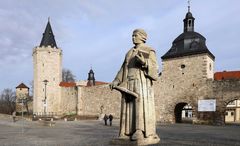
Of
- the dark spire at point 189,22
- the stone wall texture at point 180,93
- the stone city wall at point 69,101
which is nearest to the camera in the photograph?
the stone wall texture at point 180,93

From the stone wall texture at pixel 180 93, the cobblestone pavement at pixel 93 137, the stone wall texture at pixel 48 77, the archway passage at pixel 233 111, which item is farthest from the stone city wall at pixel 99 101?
the cobblestone pavement at pixel 93 137

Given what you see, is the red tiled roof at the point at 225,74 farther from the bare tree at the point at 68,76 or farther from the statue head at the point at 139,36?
the statue head at the point at 139,36

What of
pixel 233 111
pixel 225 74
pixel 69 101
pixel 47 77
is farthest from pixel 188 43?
pixel 225 74

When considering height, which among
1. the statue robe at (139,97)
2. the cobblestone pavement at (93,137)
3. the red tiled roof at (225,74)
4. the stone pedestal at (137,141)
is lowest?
the cobblestone pavement at (93,137)

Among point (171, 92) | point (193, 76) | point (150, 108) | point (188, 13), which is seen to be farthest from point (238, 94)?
point (150, 108)

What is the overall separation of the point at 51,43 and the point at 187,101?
26.9 meters

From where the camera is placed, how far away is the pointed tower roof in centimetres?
3362

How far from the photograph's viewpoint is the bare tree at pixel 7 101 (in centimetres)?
7784

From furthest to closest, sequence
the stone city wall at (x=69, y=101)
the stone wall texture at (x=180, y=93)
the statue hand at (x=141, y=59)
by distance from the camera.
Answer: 1. the stone city wall at (x=69, y=101)
2. the stone wall texture at (x=180, y=93)
3. the statue hand at (x=141, y=59)

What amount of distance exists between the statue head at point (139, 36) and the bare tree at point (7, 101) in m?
73.8

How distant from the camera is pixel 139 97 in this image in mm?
5301

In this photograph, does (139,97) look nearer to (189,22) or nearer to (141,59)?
(141,59)

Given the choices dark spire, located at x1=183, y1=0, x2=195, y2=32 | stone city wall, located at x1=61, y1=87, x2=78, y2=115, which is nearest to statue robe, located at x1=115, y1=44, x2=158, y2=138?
dark spire, located at x1=183, y1=0, x2=195, y2=32

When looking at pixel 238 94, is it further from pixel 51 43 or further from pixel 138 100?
pixel 51 43
